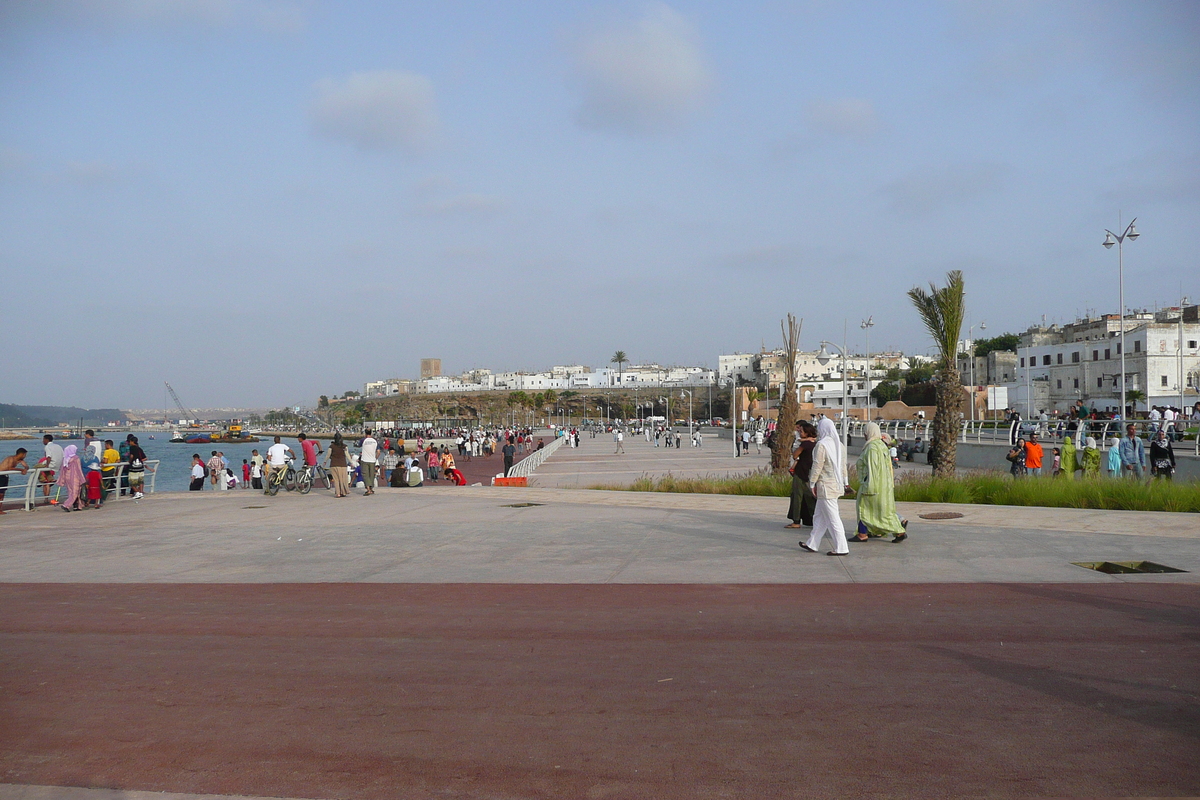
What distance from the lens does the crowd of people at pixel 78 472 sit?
16.2 metres

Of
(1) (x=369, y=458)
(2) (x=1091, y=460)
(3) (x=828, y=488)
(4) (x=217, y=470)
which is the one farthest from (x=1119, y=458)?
(4) (x=217, y=470)

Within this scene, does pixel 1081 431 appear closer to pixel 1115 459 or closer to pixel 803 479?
pixel 1115 459

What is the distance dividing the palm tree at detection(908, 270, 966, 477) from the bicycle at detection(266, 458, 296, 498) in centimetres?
1519

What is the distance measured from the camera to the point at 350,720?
4.60 m

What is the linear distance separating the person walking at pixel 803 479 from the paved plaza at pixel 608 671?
1307mm

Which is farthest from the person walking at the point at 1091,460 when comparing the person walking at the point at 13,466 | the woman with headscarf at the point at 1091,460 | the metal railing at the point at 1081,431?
the person walking at the point at 13,466

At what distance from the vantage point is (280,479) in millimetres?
20094

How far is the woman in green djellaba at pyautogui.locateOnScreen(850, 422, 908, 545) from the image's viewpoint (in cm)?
1033

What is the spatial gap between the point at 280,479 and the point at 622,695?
670 inches

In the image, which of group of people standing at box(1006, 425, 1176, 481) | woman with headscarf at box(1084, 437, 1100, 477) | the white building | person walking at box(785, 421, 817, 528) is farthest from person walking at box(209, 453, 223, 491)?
the white building

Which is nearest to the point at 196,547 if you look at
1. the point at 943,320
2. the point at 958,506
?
the point at 958,506

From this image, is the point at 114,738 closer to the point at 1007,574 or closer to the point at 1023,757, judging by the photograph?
the point at 1023,757

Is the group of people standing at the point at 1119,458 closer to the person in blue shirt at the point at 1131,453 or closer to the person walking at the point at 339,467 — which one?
the person in blue shirt at the point at 1131,453

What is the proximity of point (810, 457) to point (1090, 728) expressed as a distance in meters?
7.10
